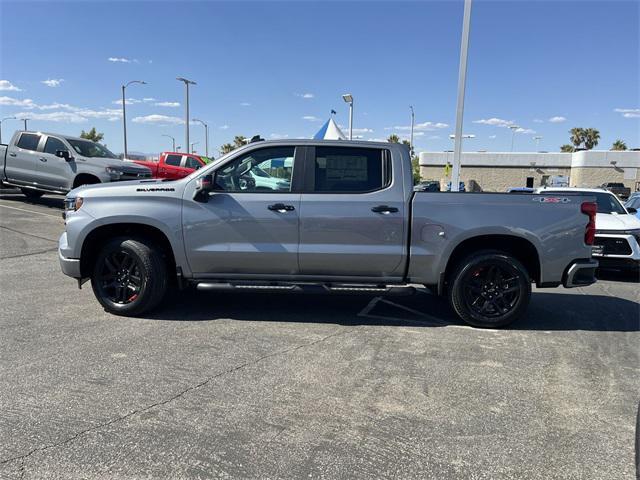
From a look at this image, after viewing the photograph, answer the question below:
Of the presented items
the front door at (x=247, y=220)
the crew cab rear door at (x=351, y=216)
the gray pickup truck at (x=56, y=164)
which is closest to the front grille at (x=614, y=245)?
the crew cab rear door at (x=351, y=216)

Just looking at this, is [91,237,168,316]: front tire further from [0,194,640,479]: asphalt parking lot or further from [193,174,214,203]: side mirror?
[193,174,214,203]: side mirror

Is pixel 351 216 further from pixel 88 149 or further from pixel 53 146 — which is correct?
pixel 53 146

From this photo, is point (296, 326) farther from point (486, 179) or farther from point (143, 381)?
point (486, 179)

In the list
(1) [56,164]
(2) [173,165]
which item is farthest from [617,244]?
(2) [173,165]

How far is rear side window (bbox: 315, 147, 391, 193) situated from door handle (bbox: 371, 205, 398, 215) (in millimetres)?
229

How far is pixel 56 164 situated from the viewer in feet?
44.4

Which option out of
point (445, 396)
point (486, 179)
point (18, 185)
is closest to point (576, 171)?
point (486, 179)

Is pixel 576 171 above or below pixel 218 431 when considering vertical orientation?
above

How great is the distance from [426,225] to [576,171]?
2115 inches

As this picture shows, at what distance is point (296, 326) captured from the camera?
17.2 feet

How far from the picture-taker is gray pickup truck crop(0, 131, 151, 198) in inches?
525

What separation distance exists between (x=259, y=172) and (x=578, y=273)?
3.58 metres

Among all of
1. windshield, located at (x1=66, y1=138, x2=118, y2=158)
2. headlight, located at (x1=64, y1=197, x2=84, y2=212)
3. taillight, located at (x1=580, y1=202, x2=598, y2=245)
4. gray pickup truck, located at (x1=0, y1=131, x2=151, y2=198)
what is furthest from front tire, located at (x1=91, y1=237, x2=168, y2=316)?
windshield, located at (x1=66, y1=138, x2=118, y2=158)

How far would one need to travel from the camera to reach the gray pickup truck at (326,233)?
513 centimetres
